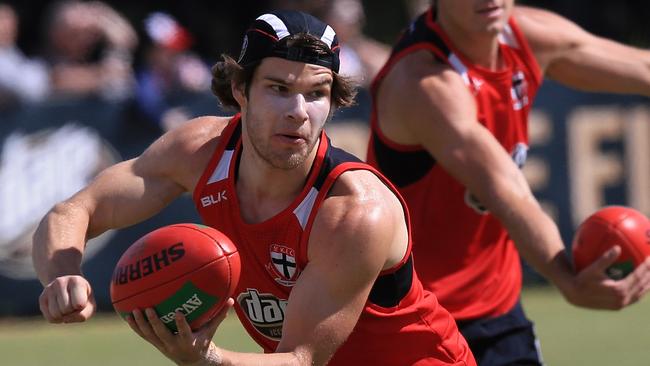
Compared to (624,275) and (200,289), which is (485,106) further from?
(200,289)

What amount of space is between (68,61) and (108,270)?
2012 millimetres

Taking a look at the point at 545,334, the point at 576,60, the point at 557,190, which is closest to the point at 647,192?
the point at 557,190

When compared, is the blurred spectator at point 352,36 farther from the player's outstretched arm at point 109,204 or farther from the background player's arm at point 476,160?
the player's outstretched arm at point 109,204

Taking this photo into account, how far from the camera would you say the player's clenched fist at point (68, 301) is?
185 inches

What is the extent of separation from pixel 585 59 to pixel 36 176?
18.7ft

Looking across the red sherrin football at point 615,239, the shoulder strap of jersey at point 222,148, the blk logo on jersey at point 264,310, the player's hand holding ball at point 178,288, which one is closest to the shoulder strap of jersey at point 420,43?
the red sherrin football at point 615,239

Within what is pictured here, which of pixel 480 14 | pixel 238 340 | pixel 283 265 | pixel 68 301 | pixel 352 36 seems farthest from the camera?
pixel 352 36

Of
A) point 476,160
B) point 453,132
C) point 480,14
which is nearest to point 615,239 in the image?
point 476,160

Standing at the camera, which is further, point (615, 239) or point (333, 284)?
point (615, 239)

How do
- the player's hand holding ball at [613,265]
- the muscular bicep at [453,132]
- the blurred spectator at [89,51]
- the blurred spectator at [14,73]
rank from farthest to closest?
1. the blurred spectator at [89,51]
2. the blurred spectator at [14,73]
3. the muscular bicep at [453,132]
4. the player's hand holding ball at [613,265]

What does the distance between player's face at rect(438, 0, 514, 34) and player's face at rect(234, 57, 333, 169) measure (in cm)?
154

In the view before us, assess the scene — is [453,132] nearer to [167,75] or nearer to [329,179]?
[329,179]

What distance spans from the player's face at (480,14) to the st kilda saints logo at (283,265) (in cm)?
188

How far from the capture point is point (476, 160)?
19.6ft
